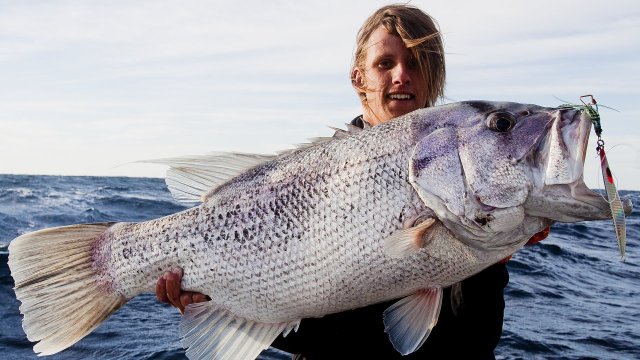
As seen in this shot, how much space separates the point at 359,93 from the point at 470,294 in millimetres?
1650

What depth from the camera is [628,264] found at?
13930mm

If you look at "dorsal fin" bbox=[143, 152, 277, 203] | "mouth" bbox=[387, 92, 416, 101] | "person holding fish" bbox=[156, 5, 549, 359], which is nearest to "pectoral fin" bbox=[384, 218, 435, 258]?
"person holding fish" bbox=[156, 5, 549, 359]

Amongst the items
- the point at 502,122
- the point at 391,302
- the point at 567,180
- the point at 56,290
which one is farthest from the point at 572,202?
the point at 56,290

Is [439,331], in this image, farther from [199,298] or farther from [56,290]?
[56,290]

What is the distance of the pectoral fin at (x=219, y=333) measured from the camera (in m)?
3.37

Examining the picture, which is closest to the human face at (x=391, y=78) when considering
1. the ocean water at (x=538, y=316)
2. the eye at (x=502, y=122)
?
the eye at (x=502, y=122)

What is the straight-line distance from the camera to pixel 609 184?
9.17 feet

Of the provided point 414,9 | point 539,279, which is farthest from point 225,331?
point 539,279

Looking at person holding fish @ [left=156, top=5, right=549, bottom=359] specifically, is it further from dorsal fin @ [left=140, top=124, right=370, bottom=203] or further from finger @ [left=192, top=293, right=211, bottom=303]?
dorsal fin @ [left=140, top=124, right=370, bottom=203]

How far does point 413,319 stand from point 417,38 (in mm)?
1914

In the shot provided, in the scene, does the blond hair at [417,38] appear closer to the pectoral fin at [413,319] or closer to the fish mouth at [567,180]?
the fish mouth at [567,180]

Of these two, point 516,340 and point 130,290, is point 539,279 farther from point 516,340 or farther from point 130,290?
point 130,290

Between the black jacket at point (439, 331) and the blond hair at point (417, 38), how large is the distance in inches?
53.1

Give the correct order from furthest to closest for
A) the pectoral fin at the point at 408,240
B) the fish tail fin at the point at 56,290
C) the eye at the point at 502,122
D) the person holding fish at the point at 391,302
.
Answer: the person holding fish at the point at 391,302 < the fish tail fin at the point at 56,290 < the eye at the point at 502,122 < the pectoral fin at the point at 408,240
